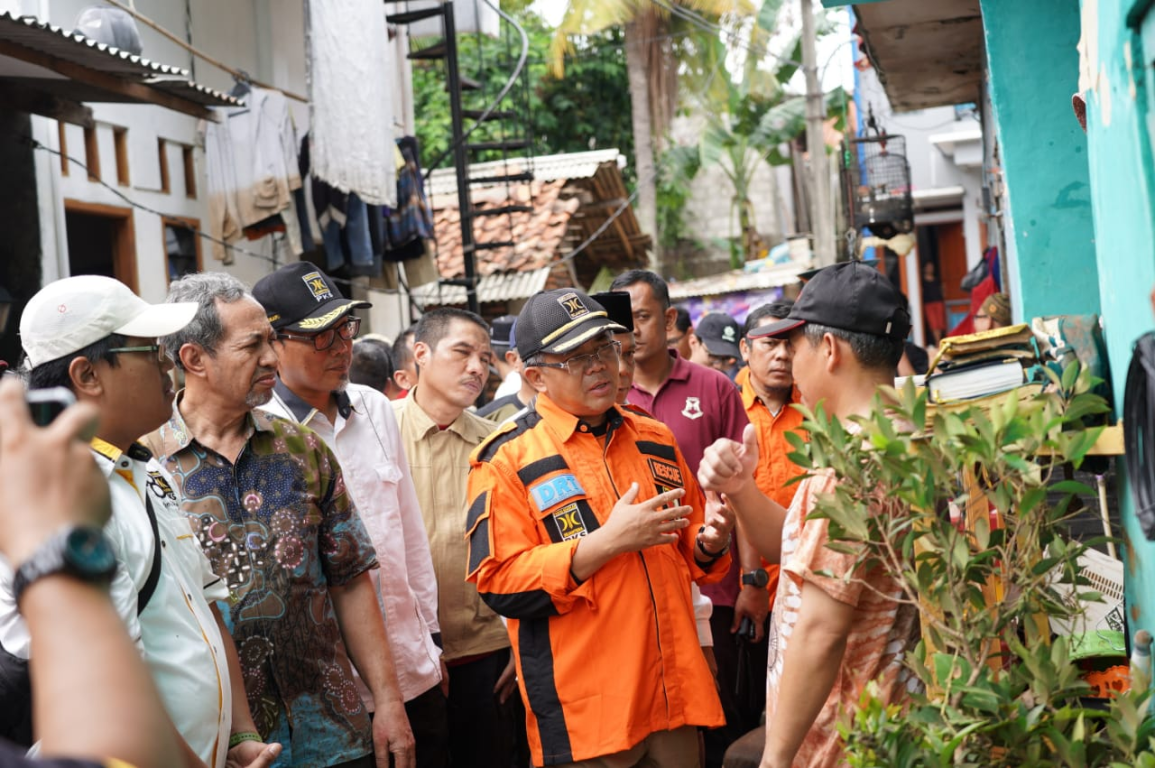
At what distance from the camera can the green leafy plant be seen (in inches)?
93.4

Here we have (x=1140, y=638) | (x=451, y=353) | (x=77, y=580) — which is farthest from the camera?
(x=451, y=353)

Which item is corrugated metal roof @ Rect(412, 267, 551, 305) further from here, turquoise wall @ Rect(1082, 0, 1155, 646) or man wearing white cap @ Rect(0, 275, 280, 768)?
turquoise wall @ Rect(1082, 0, 1155, 646)

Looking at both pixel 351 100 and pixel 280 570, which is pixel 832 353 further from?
pixel 351 100

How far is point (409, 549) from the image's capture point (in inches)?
183

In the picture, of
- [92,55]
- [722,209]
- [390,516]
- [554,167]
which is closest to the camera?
[390,516]

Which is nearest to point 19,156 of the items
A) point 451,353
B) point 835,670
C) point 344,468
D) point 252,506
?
point 451,353

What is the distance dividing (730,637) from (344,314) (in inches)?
97.4

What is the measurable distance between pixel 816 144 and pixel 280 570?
1465cm

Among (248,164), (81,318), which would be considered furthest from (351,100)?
(81,318)

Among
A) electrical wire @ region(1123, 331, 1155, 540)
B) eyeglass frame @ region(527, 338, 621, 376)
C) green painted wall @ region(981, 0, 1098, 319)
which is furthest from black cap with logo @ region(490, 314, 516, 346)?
electrical wire @ region(1123, 331, 1155, 540)

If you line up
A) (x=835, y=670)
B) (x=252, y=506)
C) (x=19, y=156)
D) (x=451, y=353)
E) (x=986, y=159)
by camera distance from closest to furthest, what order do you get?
1. (x=835, y=670)
2. (x=252, y=506)
3. (x=451, y=353)
4. (x=19, y=156)
5. (x=986, y=159)

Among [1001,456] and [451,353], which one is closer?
[1001,456]

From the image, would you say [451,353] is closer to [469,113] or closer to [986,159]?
Result: [986,159]

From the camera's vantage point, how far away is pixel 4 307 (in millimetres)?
7129
